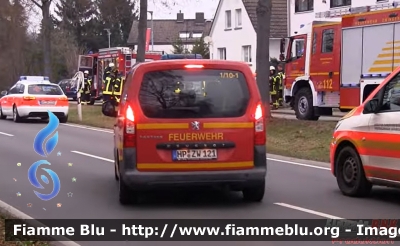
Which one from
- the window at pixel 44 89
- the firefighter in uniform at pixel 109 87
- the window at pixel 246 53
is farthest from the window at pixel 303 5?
the window at pixel 44 89

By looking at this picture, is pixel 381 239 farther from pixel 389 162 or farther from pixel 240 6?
pixel 240 6

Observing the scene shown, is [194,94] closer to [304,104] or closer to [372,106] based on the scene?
[372,106]

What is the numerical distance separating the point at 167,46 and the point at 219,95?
81.1m

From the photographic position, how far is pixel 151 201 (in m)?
10.8

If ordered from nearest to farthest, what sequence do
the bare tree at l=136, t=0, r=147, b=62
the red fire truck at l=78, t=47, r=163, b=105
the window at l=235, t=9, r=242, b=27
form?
the bare tree at l=136, t=0, r=147, b=62 < the red fire truck at l=78, t=47, r=163, b=105 < the window at l=235, t=9, r=242, b=27

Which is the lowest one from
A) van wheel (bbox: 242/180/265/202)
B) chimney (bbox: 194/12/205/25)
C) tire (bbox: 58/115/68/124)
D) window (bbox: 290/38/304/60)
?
tire (bbox: 58/115/68/124)

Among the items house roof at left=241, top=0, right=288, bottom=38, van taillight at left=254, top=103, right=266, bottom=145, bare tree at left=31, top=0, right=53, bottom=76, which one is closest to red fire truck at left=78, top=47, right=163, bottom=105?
bare tree at left=31, top=0, right=53, bottom=76

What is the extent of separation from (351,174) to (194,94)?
107 inches

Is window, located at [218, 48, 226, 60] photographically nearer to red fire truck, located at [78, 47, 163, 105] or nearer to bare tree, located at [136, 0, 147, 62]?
red fire truck, located at [78, 47, 163, 105]

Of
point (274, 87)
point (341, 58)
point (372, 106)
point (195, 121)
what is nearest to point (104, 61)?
point (274, 87)

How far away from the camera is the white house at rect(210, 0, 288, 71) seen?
168ft

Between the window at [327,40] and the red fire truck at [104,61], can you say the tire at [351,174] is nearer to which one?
the window at [327,40]

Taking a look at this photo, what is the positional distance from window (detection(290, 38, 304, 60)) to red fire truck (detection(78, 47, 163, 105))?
1343 centimetres

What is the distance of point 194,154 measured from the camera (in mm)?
9922
